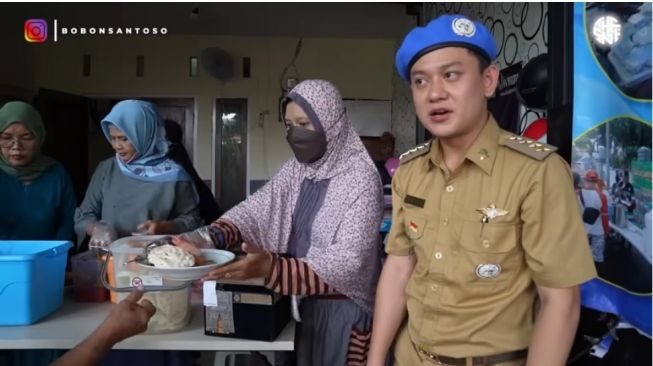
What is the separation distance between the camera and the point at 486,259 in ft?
3.35

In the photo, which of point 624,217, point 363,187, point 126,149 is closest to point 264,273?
point 363,187

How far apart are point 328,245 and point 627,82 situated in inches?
34.3

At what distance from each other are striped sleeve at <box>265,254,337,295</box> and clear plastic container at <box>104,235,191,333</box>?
27cm

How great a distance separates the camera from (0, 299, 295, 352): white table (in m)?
1.34

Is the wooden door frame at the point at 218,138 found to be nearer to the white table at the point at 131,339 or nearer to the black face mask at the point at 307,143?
the black face mask at the point at 307,143

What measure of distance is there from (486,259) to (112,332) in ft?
2.99

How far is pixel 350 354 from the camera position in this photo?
1.55m

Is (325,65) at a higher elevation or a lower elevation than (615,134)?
higher

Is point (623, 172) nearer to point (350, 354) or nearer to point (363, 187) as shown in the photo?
point (363, 187)

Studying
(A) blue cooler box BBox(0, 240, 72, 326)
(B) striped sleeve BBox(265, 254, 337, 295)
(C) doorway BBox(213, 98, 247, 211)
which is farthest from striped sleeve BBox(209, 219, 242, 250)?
(C) doorway BBox(213, 98, 247, 211)

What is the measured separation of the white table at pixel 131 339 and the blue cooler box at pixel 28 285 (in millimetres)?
33

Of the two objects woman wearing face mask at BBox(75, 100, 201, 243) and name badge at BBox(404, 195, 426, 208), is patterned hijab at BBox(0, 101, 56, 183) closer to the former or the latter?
woman wearing face mask at BBox(75, 100, 201, 243)

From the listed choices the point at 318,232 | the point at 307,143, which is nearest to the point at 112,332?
the point at 318,232

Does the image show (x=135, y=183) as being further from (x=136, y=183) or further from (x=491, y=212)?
(x=491, y=212)
